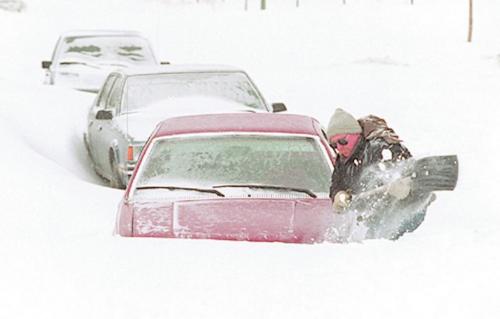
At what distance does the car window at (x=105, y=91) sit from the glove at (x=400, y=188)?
22.2 feet

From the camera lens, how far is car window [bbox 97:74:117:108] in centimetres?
1252

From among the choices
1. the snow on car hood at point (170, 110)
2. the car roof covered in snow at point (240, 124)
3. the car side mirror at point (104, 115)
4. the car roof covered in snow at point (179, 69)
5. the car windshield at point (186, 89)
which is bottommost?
the car side mirror at point (104, 115)

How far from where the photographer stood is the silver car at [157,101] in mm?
10641

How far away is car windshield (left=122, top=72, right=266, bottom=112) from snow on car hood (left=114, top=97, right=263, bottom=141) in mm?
62

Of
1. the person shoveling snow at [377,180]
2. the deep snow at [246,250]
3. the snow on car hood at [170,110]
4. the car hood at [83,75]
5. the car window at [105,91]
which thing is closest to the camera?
the deep snow at [246,250]

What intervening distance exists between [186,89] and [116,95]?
925mm

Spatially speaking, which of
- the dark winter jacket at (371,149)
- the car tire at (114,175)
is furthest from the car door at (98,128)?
the dark winter jacket at (371,149)

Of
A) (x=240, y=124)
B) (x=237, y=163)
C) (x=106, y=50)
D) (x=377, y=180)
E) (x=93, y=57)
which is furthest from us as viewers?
(x=106, y=50)

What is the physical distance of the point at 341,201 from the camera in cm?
638

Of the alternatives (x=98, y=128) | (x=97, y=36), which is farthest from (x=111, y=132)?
(x=97, y=36)

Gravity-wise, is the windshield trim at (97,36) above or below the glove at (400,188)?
below

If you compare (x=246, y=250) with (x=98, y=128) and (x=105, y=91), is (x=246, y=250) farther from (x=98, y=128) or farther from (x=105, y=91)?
(x=105, y=91)

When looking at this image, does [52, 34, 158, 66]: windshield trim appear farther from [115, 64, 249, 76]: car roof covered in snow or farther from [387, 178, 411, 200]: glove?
[387, 178, 411, 200]: glove

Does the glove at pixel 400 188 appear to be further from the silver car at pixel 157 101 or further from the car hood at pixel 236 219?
the silver car at pixel 157 101
